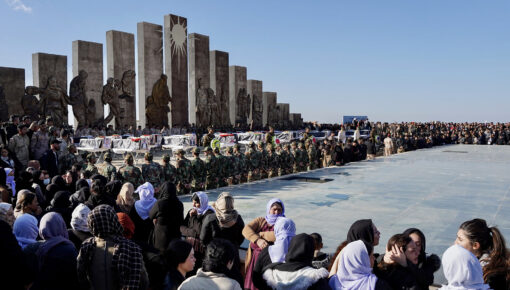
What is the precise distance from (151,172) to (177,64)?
21273 mm

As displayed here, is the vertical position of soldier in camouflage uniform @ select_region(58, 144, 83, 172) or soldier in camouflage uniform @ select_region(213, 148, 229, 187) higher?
soldier in camouflage uniform @ select_region(58, 144, 83, 172)

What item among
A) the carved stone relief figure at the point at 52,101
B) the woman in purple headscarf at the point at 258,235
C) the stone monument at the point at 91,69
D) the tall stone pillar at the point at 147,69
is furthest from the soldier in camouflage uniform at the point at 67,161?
the tall stone pillar at the point at 147,69

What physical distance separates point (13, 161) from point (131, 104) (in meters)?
17.2

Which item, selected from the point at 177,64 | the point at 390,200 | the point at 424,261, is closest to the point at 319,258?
the point at 424,261

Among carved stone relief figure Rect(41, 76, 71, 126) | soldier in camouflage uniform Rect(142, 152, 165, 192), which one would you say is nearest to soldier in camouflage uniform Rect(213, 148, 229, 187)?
soldier in camouflage uniform Rect(142, 152, 165, 192)

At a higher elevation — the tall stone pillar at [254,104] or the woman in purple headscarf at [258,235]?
the tall stone pillar at [254,104]

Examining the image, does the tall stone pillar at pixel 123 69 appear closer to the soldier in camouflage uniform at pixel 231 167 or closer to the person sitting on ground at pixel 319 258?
the soldier in camouflage uniform at pixel 231 167

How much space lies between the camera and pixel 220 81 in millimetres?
31453

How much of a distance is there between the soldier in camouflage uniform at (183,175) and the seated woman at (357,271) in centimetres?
588

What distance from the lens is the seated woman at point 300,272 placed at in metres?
2.51

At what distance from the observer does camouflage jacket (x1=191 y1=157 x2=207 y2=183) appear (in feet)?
27.7

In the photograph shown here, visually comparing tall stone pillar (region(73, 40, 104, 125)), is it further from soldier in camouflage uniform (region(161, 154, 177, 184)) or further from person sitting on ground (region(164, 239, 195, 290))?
person sitting on ground (region(164, 239, 195, 290))

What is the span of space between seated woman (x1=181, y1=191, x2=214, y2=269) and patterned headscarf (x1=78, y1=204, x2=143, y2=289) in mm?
1253

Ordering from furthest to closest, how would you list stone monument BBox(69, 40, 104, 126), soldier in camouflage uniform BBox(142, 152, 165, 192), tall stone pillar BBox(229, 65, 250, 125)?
1. tall stone pillar BBox(229, 65, 250, 125)
2. stone monument BBox(69, 40, 104, 126)
3. soldier in camouflage uniform BBox(142, 152, 165, 192)
